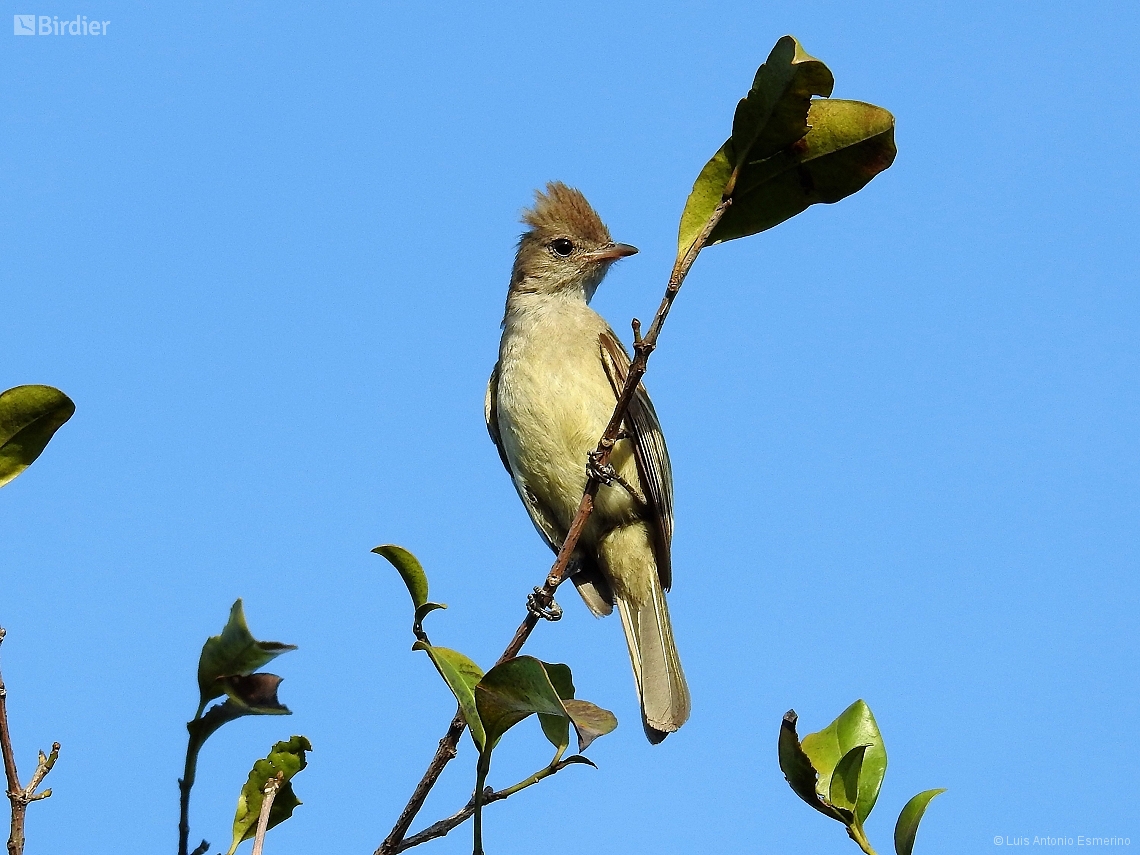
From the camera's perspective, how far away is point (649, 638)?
6.03m

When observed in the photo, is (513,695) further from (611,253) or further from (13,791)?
(611,253)

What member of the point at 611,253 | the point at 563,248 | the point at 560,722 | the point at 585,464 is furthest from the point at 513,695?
the point at 563,248

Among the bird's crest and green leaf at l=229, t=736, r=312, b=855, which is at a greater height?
the bird's crest

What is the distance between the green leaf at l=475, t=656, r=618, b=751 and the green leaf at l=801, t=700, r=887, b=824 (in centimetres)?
50

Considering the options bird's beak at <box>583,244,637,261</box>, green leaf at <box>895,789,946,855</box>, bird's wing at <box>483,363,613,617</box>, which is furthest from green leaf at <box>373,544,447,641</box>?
bird's beak at <box>583,244,637,261</box>

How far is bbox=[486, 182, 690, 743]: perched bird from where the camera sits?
5.78 m

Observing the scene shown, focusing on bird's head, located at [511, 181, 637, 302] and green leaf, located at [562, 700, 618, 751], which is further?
bird's head, located at [511, 181, 637, 302]

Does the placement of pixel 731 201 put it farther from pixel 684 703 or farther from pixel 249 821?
pixel 684 703

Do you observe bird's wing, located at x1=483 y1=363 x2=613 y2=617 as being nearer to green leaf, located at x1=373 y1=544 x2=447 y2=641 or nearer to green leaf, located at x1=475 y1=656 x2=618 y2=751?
green leaf, located at x1=373 y1=544 x2=447 y2=641

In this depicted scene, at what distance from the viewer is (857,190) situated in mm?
2611

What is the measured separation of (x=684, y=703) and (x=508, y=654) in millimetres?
3452

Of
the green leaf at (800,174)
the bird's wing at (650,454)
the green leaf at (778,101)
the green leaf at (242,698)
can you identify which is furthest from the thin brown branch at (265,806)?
the bird's wing at (650,454)

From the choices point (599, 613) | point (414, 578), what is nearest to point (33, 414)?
point (414, 578)

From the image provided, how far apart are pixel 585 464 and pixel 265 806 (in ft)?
12.6
